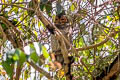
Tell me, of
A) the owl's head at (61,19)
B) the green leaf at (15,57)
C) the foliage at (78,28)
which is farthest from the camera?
the owl's head at (61,19)

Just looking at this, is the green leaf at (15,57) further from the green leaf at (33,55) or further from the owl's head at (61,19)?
the owl's head at (61,19)

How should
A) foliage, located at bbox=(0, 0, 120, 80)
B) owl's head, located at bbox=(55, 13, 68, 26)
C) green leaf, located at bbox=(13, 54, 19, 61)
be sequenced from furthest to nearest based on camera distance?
1. owl's head, located at bbox=(55, 13, 68, 26)
2. foliage, located at bbox=(0, 0, 120, 80)
3. green leaf, located at bbox=(13, 54, 19, 61)

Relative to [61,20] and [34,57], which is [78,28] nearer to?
[61,20]

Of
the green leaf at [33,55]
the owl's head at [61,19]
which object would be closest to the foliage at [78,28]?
the owl's head at [61,19]

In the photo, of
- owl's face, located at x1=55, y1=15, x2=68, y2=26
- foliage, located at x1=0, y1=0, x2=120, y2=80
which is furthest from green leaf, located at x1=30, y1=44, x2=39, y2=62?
owl's face, located at x1=55, y1=15, x2=68, y2=26

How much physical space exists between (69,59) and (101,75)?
0.21 metres

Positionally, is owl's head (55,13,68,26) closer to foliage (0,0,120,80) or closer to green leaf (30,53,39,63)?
foliage (0,0,120,80)

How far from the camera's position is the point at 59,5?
1.15 m

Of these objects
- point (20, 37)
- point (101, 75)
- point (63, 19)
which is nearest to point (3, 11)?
point (20, 37)

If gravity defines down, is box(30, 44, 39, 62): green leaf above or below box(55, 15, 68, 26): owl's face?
above

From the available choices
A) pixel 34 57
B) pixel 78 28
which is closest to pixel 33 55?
pixel 34 57

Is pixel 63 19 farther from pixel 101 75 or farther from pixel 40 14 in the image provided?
pixel 101 75

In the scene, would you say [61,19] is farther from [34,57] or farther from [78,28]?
[34,57]

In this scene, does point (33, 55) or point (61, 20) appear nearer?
point (33, 55)
